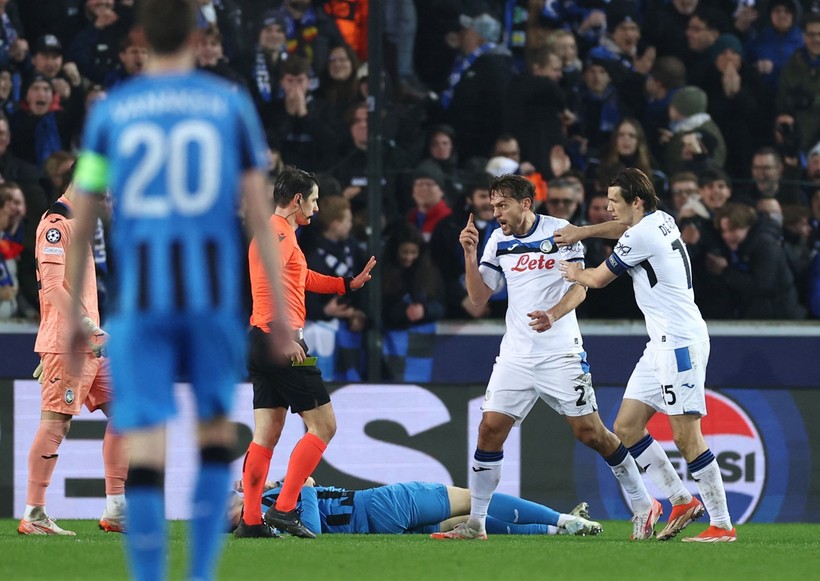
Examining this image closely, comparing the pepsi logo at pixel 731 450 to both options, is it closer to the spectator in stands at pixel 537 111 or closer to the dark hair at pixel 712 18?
the spectator in stands at pixel 537 111

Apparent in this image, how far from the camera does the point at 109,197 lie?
9.89m

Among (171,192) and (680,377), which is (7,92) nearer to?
(680,377)

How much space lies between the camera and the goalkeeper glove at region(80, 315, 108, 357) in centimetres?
754

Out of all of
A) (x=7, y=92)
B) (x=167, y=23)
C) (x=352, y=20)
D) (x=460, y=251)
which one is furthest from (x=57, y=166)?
(x=167, y=23)

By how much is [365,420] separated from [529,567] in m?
3.71

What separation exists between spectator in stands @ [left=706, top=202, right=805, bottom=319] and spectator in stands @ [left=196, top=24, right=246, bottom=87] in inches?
165

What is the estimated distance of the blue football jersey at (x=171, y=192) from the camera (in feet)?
13.5

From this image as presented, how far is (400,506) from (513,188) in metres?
2.03

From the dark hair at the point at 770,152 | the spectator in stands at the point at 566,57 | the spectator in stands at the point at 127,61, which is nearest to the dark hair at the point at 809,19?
the dark hair at the point at 770,152

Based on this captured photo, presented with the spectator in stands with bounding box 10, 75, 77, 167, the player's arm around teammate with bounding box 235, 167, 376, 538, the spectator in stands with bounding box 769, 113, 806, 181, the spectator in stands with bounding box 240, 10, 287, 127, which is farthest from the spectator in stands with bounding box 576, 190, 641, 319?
the spectator in stands with bounding box 10, 75, 77, 167

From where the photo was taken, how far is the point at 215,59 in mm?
11555

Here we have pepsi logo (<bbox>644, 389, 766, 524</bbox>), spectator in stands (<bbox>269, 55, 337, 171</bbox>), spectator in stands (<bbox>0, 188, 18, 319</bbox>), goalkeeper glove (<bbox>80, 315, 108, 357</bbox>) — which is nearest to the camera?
goalkeeper glove (<bbox>80, 315, 108, 357</bbox>)

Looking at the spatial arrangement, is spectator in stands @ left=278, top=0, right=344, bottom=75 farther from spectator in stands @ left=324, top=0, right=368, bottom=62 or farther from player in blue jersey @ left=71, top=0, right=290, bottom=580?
player in blue jersey @ left=71, top=0, right=290, bottom=580

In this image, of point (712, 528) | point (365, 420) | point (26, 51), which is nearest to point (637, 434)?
point (712, 528)
